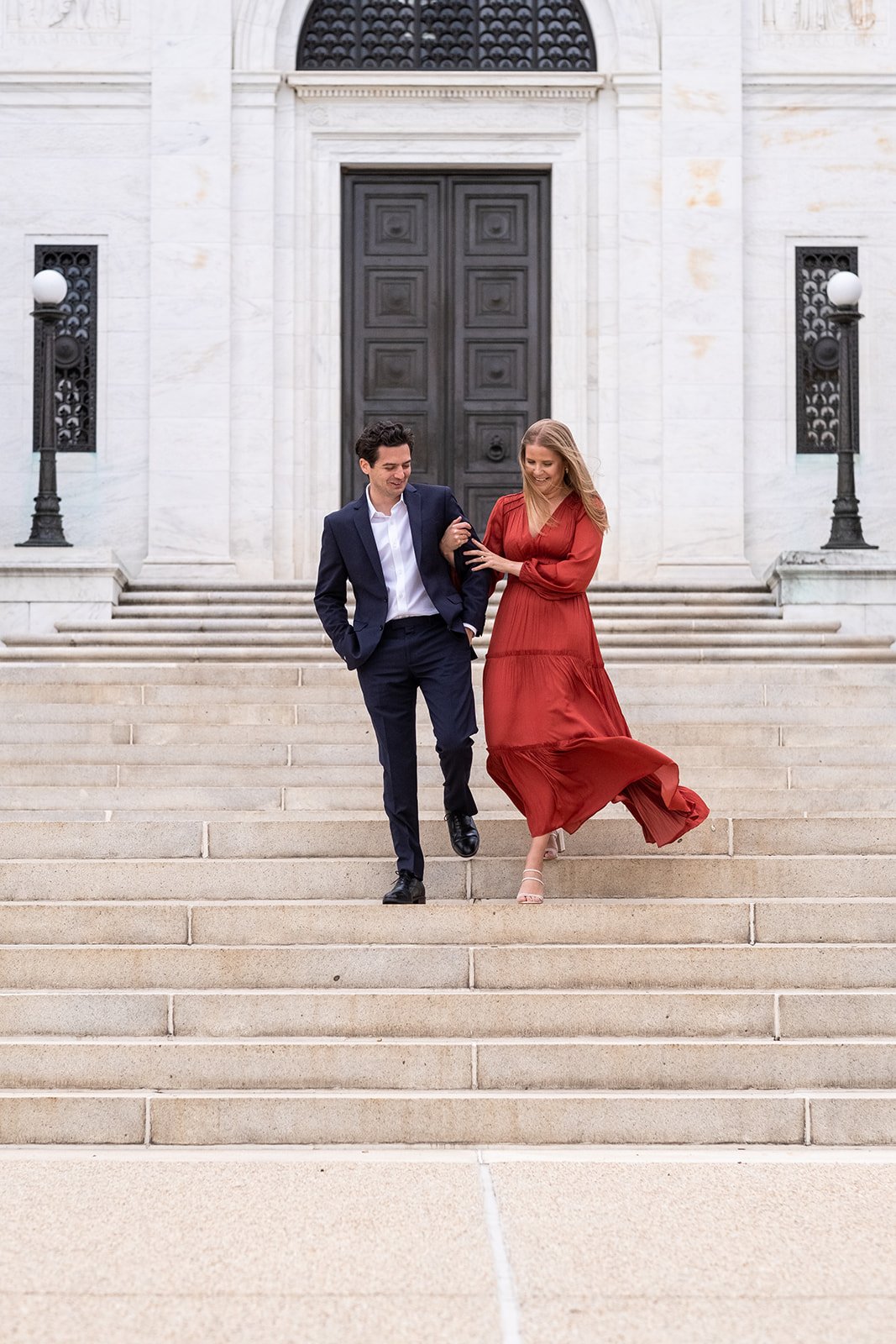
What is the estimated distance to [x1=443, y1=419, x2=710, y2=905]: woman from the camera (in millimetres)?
7203

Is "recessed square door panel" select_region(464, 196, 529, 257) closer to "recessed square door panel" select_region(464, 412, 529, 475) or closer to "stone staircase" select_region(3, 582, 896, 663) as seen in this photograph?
"recessed square door panel" select_region(464, 412, 529, 475)

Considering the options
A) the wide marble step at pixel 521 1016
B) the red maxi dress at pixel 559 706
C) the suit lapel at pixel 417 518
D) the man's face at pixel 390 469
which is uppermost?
the man's face at pixel 390 469

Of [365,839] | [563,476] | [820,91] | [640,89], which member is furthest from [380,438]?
[820,91]

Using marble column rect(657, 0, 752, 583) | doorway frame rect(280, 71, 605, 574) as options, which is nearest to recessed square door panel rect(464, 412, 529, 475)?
doorway frame rect(280, 71, 605, 574)

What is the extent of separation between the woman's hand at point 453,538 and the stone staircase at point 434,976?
52.2 inches

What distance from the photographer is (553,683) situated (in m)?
7.36

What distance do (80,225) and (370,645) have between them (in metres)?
10.1

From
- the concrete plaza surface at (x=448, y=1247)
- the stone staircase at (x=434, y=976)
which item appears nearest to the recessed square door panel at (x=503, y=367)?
the stone staircase at (x=434, y=976)

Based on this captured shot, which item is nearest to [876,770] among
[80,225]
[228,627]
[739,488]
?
[228,627]

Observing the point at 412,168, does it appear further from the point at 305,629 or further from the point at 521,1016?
the point at 521,1016

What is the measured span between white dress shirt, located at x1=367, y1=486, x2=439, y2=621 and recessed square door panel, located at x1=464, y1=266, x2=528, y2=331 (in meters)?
9.29

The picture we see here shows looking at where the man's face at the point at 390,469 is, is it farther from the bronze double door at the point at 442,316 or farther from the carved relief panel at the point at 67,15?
the carved relief panel at the point at 67,15

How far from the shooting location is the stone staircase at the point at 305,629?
12.2 metres

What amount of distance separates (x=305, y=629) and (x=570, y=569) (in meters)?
5.64
